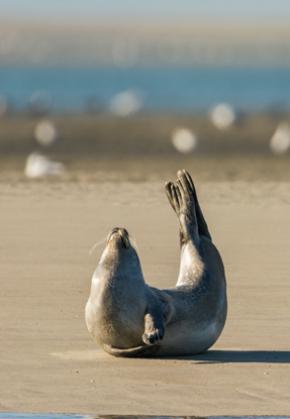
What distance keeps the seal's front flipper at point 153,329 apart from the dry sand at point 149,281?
0.15 metres

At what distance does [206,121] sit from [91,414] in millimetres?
28001

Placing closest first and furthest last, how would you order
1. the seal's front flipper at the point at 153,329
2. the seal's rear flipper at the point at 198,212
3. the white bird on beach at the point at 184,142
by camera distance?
the seal's front flipper at the point at 153,329
the seal's rear flipper at the point at 198,212
the white bird on beach at the point at 184,142

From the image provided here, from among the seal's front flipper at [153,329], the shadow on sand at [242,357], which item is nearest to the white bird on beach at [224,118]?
the shadow on sand at [242,357]

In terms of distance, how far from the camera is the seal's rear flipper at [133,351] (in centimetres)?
816

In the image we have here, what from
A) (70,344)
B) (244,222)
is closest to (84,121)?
(244,222)

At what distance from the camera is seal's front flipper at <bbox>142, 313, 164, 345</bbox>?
7.88 metres

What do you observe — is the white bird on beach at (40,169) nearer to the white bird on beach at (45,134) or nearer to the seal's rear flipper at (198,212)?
the white bird on beach at (45,134)

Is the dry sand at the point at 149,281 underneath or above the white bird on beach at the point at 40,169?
underneath

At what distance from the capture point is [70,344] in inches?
339

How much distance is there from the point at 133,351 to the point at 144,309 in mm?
222

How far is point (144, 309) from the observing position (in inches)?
318

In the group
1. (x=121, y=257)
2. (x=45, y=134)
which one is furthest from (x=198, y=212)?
(x=45, y=134)

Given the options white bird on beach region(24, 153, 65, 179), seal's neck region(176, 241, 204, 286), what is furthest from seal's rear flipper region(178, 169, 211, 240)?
white bird on beach region(24, 153, 65, 179)

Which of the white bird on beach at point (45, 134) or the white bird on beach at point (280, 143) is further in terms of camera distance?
the white bird on beach at point (45, 134)
